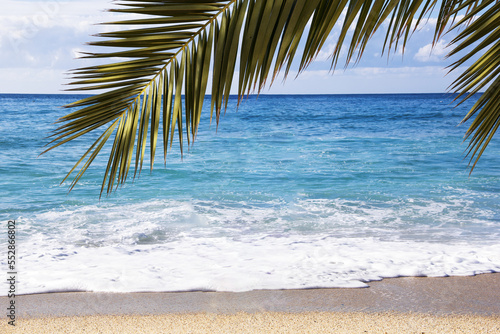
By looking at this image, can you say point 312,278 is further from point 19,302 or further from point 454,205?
point 454,205

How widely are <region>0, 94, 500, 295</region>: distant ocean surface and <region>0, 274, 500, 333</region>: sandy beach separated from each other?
178mm

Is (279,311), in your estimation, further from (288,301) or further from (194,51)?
(194,51)

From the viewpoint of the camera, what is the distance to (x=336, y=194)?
294 inches

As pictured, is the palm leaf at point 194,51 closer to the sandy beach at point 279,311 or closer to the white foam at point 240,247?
the sandy beach at point 279,311

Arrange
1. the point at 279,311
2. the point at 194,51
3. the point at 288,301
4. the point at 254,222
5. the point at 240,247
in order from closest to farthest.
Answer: the point at 194,51, the point at 279,311, the point at 288,301, the point at 240,247, the point at 254,222

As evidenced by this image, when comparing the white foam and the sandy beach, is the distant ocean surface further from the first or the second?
the sandy beach

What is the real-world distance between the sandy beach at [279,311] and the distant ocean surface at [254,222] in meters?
0.18

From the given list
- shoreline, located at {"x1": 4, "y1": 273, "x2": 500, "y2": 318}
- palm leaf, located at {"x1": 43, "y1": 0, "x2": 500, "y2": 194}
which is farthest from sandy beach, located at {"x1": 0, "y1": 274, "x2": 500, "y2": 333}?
palm leaf, located at {"x1": 43, "y1": 0, "x2": 500, "y2": 194}

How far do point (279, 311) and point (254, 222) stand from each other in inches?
105

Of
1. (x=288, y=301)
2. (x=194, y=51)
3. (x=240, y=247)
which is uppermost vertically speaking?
(x=194, y=51)

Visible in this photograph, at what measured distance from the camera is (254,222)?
5.64 m

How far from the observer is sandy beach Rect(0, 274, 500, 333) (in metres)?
2.81

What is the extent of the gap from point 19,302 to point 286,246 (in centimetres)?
249

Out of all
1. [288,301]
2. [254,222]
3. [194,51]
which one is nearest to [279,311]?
[288,301]
